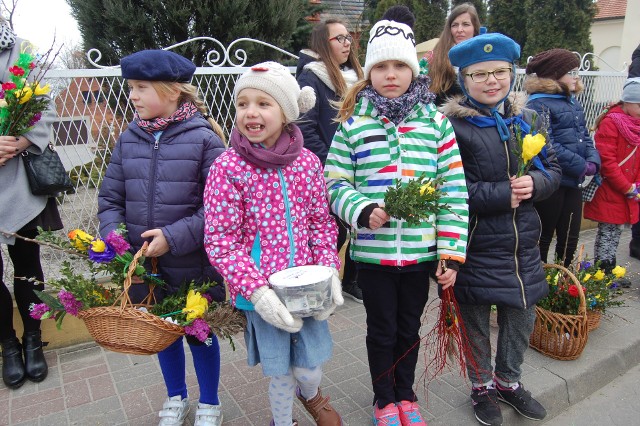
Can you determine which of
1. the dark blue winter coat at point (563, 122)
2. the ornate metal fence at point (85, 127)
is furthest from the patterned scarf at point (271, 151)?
the dark blue winter coat at point (563, 122)

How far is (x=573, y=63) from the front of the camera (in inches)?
151

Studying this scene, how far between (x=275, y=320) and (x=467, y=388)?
1.58m

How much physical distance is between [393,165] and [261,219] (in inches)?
26.0

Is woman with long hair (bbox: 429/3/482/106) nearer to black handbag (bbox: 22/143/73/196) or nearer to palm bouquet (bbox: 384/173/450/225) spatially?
palm bouquet (bbox: 384/173/450/225)

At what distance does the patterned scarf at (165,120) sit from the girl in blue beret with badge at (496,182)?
4.10 ft

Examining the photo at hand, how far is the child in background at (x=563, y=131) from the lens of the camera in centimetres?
385

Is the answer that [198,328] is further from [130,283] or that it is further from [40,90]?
[40,90]

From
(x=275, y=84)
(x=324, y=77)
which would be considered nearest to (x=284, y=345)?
(x=275, y=84)

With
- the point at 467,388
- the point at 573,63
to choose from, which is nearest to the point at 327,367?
the point at 467,388

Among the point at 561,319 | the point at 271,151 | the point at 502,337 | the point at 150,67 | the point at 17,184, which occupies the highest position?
the point at 150,67

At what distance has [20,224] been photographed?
275 centimetres

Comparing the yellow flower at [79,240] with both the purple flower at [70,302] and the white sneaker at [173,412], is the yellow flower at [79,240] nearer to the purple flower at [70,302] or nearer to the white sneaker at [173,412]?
the purple flower at [70,302]

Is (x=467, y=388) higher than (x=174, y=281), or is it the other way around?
(x=174, y=281)

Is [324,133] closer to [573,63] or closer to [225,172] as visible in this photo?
[225,172]
